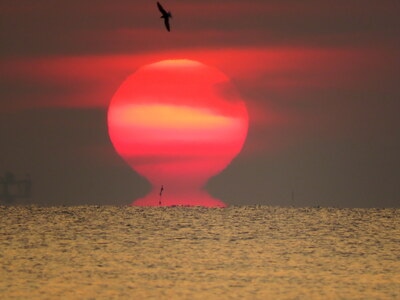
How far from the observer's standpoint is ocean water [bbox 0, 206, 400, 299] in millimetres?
35875

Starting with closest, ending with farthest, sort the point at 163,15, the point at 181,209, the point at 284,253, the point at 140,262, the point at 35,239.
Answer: the point at 163,15 < the point at 140,262 < the point at 284,253 < the point at 35,239 < the point at 181,209

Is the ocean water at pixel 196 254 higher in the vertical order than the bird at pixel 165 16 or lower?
lower

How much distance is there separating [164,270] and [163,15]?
8701mm

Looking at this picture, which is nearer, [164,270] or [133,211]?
[164,270]

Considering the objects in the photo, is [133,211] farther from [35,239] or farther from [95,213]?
[35,239]

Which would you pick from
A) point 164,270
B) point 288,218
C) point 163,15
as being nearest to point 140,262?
point 164,270

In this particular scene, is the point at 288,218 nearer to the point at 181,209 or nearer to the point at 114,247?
the point at 181,209

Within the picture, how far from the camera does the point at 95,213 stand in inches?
2630

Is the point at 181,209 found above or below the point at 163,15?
below

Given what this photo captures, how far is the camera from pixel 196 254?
4525 centimetres

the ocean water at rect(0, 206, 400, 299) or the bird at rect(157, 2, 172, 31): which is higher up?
the bird at rect(157, 2, 172, 31)

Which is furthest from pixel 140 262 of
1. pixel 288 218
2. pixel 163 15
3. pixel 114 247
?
pixel 288 218

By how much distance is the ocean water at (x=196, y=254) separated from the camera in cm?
3588

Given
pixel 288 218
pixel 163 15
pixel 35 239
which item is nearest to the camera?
pixel 163 15
